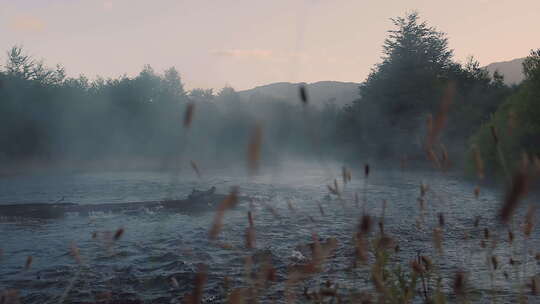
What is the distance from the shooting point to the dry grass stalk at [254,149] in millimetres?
1179

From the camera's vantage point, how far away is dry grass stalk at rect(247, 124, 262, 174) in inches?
46.4

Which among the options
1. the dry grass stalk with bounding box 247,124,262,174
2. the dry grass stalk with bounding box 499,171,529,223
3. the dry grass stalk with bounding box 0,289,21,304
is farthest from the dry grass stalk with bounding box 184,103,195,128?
the dry grass stalk with bounding box 0,289,21,304

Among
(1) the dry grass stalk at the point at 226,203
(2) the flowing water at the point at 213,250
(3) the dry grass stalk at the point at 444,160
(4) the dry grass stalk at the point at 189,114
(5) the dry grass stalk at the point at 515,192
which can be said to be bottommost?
(2) the flowing water at the point at 213,250

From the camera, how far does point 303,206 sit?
12.3m

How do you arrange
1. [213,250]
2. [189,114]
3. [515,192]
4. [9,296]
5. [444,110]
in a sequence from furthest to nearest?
[213,250] → [9,296] → [189,114] → [444,110] → [515,192]

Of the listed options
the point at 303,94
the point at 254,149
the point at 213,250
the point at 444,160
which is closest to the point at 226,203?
the point at 254,149

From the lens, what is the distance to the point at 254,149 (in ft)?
4.06

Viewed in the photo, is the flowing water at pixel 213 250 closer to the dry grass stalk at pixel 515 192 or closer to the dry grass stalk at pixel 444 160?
the dry grass stalk at pixel 444 160

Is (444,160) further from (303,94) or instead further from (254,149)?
(254,149)

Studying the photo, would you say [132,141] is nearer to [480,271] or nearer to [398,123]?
[398,123]

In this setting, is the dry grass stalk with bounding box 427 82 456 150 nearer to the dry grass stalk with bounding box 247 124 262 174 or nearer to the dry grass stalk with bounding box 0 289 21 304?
the dry grass stalk with bounding box 247 124 262 174

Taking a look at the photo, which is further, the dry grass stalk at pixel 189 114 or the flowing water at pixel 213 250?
the flowing water at pixel 213 250

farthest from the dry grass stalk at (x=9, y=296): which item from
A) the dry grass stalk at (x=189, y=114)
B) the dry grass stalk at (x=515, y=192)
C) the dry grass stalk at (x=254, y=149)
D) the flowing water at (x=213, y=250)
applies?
the dry grass stalk at (x=515, y=192)

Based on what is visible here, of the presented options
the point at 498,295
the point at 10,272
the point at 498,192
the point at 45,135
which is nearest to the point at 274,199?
the point at 498,192
